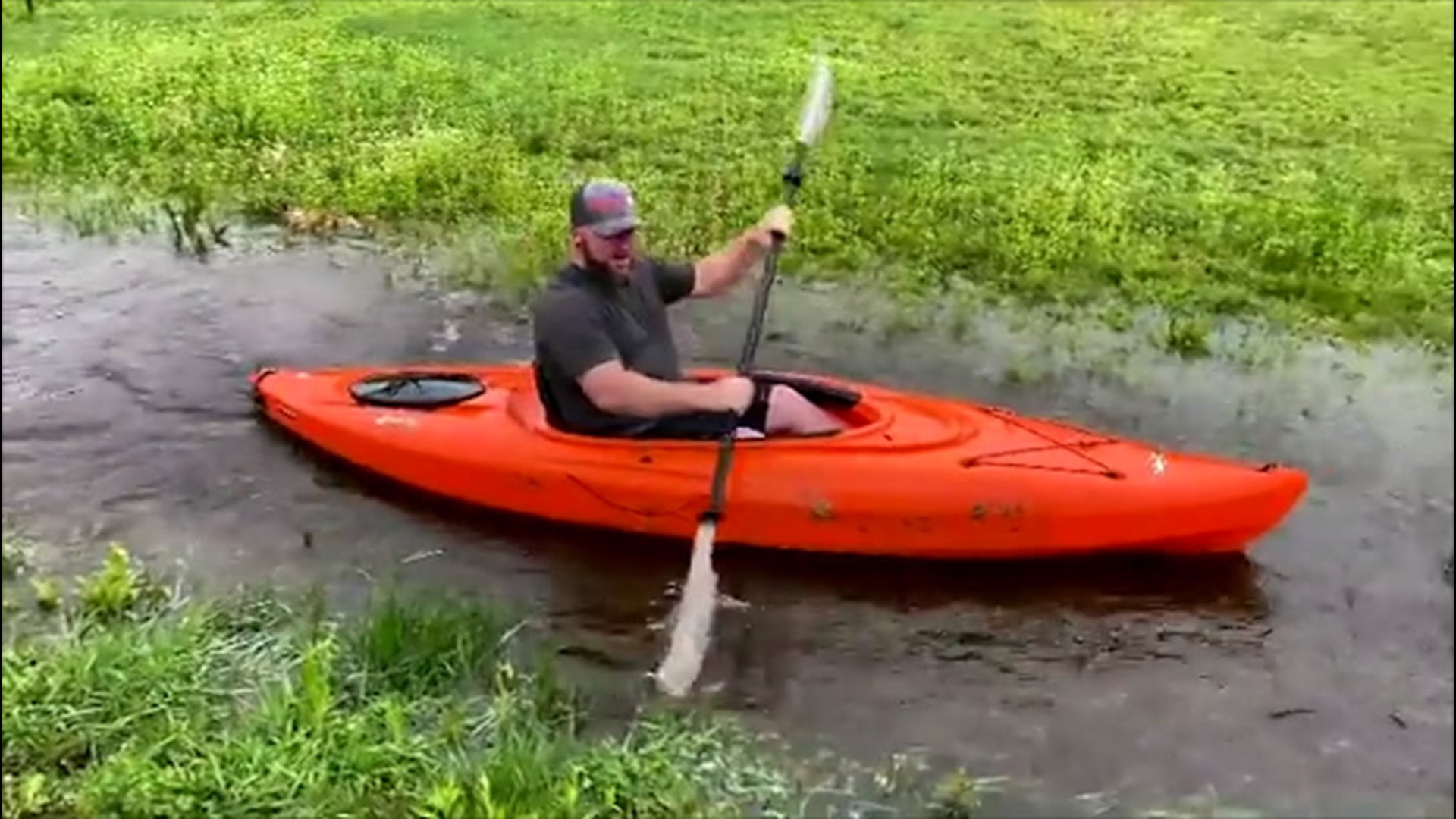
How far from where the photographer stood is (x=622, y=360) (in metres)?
7.42

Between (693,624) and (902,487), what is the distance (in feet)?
3.81

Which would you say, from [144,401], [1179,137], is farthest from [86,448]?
[1179,137]

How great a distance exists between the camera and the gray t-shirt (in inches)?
284

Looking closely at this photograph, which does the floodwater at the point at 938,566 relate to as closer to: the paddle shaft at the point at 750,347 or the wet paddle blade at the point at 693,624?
the wet paddle blade at the point at 693,624

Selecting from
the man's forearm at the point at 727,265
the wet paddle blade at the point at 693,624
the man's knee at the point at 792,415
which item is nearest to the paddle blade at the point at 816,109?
the man's forearm at the point at 727,265

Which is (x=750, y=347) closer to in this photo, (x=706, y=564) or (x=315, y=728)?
(x=706, y=564)

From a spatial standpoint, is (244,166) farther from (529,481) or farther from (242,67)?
(529,481)

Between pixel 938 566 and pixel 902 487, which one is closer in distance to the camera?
pixel 902 487

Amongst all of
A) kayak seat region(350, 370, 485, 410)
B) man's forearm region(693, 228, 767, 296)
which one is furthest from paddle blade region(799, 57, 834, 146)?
kayak seat region(350, 370, 485, 410)

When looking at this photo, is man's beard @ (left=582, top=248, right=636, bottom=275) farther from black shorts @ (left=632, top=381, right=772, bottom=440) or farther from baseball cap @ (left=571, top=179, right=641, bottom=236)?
black shorts @ (left=632, top=381, right=772, bottom=440)

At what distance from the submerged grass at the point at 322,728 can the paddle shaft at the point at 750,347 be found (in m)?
1.06

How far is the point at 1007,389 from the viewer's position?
9.30 metres

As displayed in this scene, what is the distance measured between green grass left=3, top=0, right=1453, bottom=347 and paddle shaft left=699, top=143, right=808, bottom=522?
235cm

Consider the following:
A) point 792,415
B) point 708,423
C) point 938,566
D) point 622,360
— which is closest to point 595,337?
point 622,360
